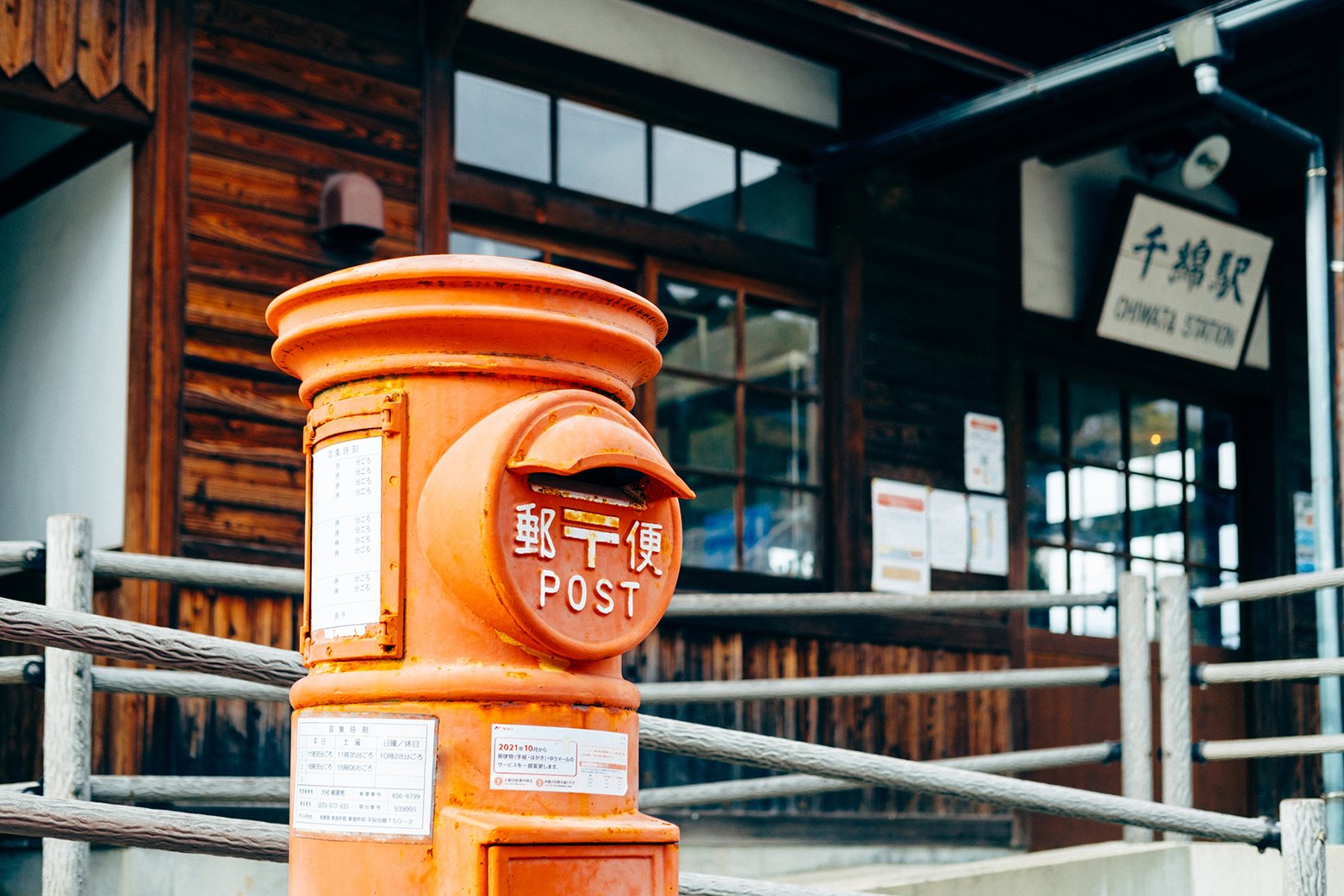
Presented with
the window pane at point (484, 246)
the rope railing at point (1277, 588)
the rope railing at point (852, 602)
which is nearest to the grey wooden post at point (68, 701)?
the rope railing at point (852, 602)

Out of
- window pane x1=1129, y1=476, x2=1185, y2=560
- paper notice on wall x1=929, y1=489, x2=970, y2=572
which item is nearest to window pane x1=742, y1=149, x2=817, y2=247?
paper notice on wall x1=929, y1=489, x2=970, y2=572

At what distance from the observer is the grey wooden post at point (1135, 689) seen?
4.34m

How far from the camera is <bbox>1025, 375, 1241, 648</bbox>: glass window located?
8258 millimetres

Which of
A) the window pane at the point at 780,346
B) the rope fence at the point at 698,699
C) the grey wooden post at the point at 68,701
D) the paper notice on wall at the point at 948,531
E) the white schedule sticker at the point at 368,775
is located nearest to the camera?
the white schedule sticker at the point at 368,775

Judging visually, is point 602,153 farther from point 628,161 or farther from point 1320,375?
point 1320,375

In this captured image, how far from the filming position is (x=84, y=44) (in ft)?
17.2

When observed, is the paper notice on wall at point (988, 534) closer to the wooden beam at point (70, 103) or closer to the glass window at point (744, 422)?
the glass window at point (744, 422)

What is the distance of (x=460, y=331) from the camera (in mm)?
2291

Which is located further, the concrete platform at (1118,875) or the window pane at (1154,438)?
the window pane at (1154,438)

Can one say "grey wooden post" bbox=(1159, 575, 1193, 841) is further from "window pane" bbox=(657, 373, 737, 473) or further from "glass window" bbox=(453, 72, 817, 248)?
"glass window" bbox=(453, 72, 817, 248)

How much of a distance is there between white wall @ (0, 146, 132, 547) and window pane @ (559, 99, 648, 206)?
5.78 feet

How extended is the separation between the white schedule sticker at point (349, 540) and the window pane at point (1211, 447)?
752 cm

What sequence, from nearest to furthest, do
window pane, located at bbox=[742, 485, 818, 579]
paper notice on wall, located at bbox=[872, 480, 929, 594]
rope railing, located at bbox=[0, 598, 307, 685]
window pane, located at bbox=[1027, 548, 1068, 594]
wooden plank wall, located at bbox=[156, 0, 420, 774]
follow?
rope railing, located at bbox=[0, 598, 307, 685] → wooden plank wall, located at bbox=[156, 0, 420, 774] → window pane, located at bbox=[742, 485, 818, 579] → paper notice on wall, located at bbox=[872, 480, 929, 594] → window pane, located at bbox=[1027, 548, 1068, 594]

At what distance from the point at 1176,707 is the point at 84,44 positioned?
12.9 ft
